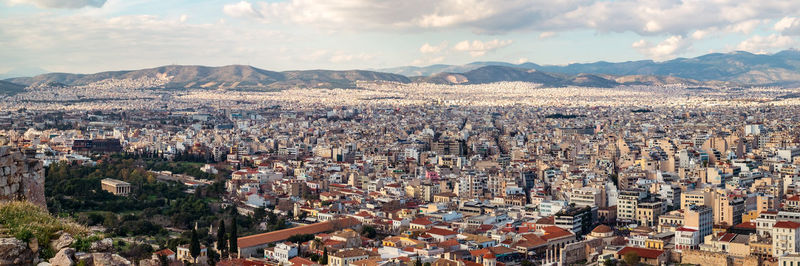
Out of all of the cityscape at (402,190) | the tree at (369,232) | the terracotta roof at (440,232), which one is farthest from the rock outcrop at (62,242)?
the tree at (369,232)

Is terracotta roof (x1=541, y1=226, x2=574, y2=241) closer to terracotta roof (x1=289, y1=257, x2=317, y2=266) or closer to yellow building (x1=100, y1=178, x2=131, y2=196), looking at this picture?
terracotta roof (x1=289, y1=257, x2=317, y2=266)

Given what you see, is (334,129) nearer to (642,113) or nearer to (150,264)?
(642,113)

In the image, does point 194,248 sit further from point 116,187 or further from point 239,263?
point 116,187

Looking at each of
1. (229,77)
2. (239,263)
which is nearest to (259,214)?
(239,263)

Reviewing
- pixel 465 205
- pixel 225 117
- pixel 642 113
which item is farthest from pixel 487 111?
pixel 465 205

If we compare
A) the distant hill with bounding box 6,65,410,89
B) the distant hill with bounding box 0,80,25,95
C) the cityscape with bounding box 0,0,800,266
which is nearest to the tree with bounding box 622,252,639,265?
the cityscape with bounding box 0,0,800,266

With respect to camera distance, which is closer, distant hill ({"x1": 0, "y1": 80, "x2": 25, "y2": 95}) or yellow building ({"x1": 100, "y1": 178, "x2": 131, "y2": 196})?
yellow building ({"x1": 100, "y1": 178, "x2": 131, "y2": 196})
